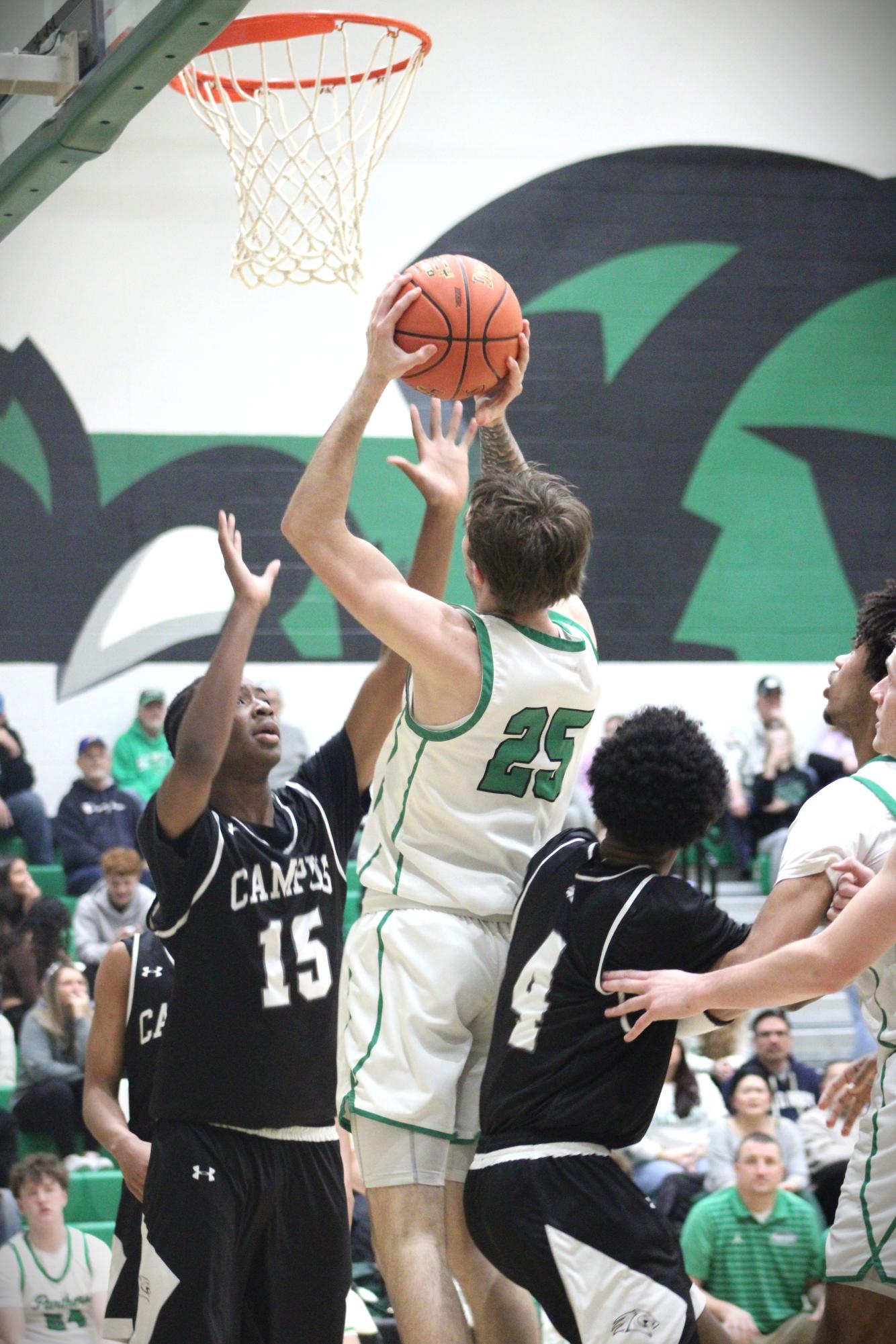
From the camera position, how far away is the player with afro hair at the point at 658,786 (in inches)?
128

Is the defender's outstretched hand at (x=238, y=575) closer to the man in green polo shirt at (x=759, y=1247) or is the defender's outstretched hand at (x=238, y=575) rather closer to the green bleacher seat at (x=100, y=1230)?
the man in green polo shirt at (x=759, y=1247)

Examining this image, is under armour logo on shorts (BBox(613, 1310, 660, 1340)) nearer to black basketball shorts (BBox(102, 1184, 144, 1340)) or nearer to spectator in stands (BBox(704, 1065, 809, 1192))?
black basketball shorts (BBox(102, 1184, 144, 1340))

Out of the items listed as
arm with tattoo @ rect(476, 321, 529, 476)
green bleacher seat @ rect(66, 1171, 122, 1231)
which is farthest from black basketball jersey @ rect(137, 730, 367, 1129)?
green bleacher seat @ rect(66, 1171, 122, 1231)

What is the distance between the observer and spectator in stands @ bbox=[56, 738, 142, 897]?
36.6 ft

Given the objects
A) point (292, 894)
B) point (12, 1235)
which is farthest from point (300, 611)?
point (292, 894)

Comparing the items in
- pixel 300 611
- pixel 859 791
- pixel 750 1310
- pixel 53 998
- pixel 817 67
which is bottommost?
pixel 750 1310

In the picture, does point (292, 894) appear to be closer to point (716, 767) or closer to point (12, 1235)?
point (716, 767)

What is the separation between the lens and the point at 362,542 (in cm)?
359

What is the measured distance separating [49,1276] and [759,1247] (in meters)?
3.16

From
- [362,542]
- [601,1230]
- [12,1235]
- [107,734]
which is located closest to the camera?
[601,1230]

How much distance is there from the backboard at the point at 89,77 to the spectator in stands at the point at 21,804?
23.4ft

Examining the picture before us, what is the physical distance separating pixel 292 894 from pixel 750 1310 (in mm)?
4219

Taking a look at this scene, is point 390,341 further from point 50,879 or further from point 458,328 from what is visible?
point 50,879

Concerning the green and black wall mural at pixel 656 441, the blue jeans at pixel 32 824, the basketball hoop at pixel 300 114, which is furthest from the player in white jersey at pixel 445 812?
the green and black wall mural at pixel 656 441
